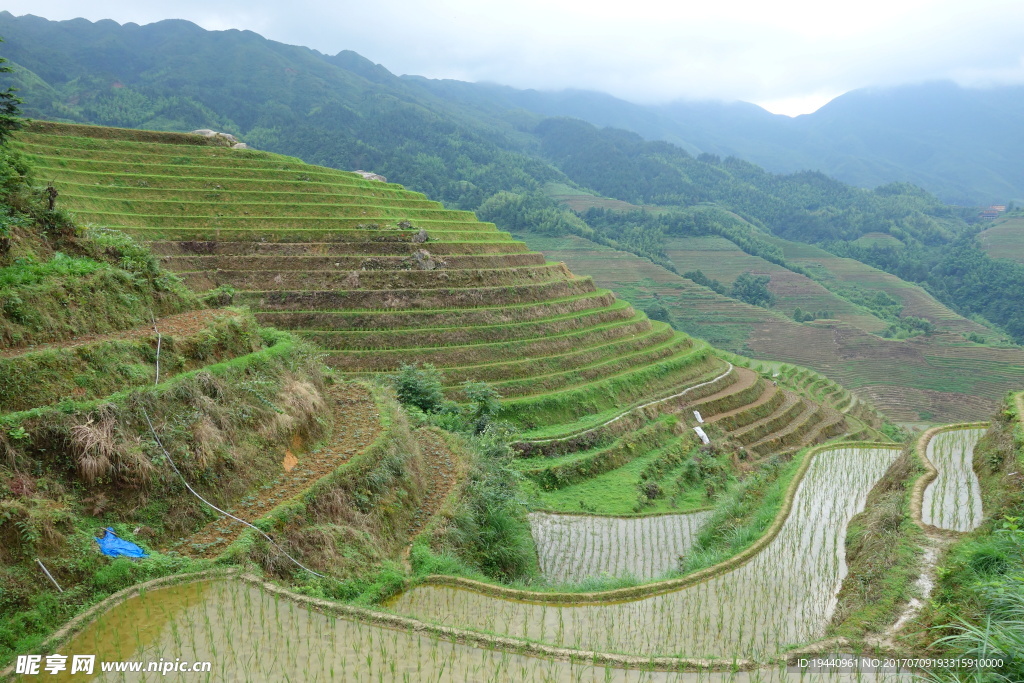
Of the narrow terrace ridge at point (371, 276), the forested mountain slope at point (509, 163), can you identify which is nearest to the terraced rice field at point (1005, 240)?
the forested mountain slope at point (509, 163)

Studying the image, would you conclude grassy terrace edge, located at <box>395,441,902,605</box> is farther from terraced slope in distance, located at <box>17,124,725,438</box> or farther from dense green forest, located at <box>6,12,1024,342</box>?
dense green forest, located at <box>6,12,1024,342</box>

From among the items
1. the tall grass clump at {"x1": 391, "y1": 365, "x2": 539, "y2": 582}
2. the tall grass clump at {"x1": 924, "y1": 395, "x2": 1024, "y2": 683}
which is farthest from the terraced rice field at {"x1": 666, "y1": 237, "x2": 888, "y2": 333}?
the tall grass clump at {"x1": 391, "y1": 365, "x2": 539, "y2": 582}

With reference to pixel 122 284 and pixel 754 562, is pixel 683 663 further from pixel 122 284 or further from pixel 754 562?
pixel 122 284

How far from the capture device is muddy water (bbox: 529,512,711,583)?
12805 mm

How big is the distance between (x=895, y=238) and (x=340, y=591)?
12522cm

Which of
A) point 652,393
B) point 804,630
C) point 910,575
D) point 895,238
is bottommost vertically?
point 652,393

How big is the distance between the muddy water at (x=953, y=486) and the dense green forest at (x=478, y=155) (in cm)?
6179

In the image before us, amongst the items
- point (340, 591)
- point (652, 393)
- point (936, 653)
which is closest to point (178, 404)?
point (340, 591)

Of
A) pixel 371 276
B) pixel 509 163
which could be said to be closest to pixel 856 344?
pixel 371 276

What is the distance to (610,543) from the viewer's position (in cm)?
1434

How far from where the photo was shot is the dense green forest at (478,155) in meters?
88.8

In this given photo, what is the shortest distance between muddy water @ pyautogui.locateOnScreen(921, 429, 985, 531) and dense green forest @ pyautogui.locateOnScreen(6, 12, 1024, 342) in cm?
6179

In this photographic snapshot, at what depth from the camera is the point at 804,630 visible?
7.93 meters

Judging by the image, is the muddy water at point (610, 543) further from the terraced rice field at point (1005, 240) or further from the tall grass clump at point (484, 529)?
the terraced rice field at point (1005, 240)
